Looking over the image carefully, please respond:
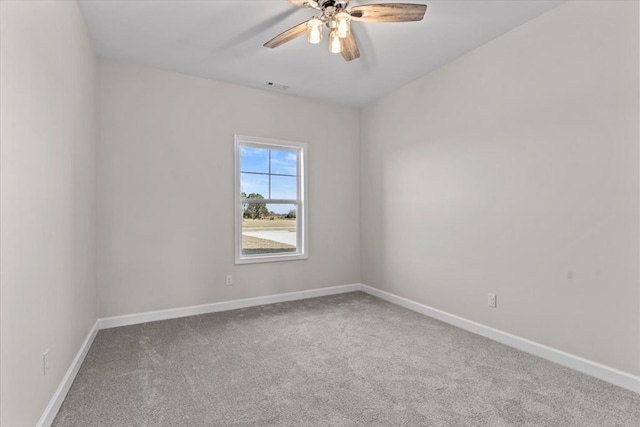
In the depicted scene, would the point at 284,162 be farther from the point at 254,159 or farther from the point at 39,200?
the point at 39,200

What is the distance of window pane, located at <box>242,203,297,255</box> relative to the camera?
14.1ft

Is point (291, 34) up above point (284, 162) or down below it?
above

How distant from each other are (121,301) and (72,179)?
159 centimetres

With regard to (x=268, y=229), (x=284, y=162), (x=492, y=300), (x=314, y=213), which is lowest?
(x=492, y=300)

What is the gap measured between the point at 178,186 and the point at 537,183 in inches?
139

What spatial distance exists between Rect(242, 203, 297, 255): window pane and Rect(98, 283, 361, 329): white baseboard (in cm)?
60

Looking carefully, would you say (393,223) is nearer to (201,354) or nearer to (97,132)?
(201,354)

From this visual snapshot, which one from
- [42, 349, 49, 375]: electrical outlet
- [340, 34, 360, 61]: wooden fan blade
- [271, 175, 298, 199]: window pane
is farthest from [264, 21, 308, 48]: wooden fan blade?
[42, 349, 49, 375]: electrical outlet

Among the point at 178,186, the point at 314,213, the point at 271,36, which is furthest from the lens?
the point at 314,213

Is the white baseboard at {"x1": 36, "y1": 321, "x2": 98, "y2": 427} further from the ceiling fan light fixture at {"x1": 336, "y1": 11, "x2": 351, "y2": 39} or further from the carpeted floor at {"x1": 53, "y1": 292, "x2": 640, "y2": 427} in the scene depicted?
the ceiling fan light fixture at {"x1": 336, "y1": 11, "x2": 351, "y2": 39}

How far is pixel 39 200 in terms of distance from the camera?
5.74 ft

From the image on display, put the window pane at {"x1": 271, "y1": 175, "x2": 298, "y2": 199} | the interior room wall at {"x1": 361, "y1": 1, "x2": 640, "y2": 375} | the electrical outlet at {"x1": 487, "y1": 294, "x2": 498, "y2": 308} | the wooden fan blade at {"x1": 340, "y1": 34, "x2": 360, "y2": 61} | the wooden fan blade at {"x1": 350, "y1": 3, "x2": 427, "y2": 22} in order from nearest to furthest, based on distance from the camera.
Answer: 1. the wooden fan blade at {"x1": 350, "y1": 3, "x2": 427, "y2": 22}
2. the interior room wall at {"x1": 361, "y1": 1, "x2": 640, "y2": 375}
3. the wooden fan blade at {"x1": 340, "y1": 34, "x2": 360, "y2": 61}
4. the electrical outlet at {"x1": 487, "y1": 294, "x2": 498, "y2": 308}
5. the window pane at {"x1": 271, "y1": 175, "x2": 298, "y2": 199}

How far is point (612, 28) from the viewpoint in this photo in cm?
227

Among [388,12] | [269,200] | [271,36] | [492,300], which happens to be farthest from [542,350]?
[271,36]
